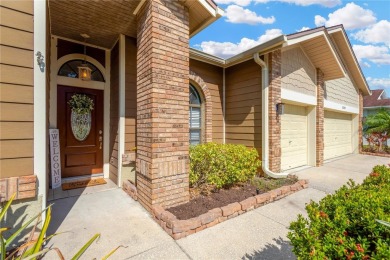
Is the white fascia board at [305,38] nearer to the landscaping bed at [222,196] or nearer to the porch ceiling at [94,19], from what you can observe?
the landscaping bed at [222,196]

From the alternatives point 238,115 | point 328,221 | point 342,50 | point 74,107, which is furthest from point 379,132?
point 74,107

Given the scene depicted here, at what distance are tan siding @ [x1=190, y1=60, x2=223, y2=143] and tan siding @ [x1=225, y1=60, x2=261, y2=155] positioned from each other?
0.23 metres

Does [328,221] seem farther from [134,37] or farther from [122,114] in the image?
[134,37]

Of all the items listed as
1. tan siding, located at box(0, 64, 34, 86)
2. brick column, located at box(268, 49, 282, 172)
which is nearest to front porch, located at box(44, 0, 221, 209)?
tan siding, located at box(0, 64, 34, 86)

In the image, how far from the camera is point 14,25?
2262 mm

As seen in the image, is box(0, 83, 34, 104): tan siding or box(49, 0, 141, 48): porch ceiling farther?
box(49, 0, 141, 48): porch ceiling

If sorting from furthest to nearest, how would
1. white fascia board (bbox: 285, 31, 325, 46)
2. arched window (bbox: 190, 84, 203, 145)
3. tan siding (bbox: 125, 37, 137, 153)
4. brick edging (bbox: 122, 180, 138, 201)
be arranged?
arched window (bbox: 190, 84, 203, 145), white fascia board (bbox: 285, 31, 325, 46), tan siding (bbox: 125, 37, 137, 153), brick edging (bbox: 122, 180, 138, 201)

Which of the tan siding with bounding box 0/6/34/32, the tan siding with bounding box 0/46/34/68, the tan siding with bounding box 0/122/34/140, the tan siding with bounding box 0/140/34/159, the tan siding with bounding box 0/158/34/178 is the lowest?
the tan siding with bounding box 0/158/34/178

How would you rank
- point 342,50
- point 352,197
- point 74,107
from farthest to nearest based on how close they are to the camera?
point 342,50, point 74,107, point 352,197

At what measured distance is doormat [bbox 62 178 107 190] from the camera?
4.34m

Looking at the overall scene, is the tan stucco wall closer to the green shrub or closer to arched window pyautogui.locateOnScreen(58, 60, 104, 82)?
the green shrub

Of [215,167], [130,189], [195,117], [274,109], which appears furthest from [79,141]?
[274,109]

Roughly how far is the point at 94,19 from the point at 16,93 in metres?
2.37

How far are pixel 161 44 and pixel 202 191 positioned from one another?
2.90 meters
